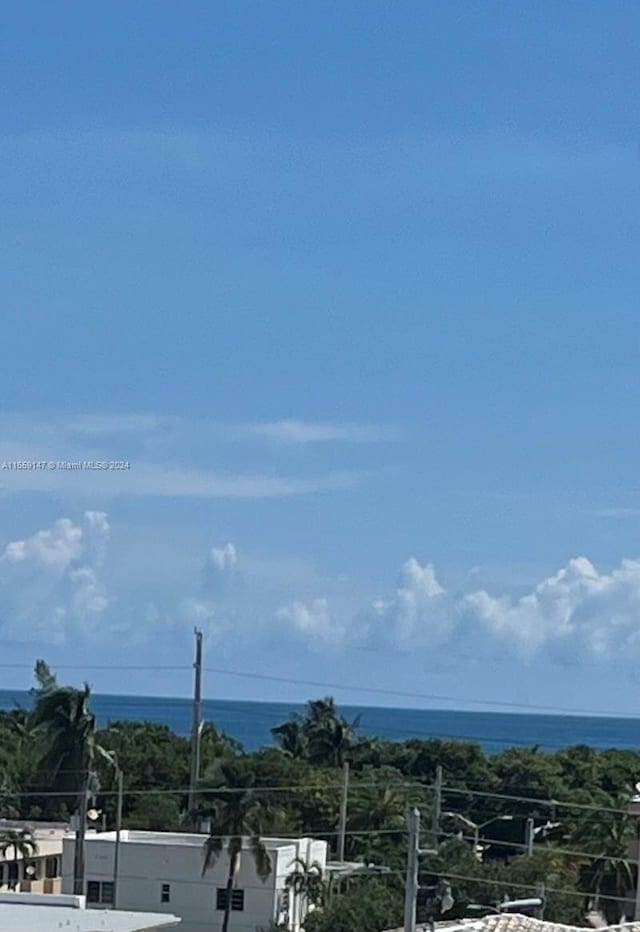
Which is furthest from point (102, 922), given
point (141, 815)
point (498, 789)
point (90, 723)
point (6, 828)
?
point (498, 789)

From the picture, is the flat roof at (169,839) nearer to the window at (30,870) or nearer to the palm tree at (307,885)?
the palm tree at (307,885)

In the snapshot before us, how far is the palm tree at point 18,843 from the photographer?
248 ft

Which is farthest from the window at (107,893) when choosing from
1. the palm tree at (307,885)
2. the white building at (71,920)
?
the white building at (71,920)

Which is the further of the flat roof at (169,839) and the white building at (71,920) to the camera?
the flat roof at (169,839)

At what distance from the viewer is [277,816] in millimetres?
76625

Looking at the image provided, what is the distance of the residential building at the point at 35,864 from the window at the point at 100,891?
280 centimetres

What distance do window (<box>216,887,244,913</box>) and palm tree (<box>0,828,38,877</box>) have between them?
8.89m

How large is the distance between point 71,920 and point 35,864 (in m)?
40.8

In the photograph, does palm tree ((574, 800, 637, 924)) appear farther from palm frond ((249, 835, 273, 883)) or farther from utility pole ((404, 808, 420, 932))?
utility pole ((404, 808, 420, 932))

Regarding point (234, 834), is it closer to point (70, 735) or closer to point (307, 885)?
point (307, 885)

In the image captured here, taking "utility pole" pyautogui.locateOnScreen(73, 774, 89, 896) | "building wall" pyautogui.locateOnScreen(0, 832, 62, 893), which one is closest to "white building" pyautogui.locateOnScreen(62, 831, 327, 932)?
"utility pole" pyautogui.locateOnScreen(73, 774, 89, 896)

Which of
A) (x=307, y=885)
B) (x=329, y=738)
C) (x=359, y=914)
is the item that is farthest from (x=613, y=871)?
(x=329, y=738)

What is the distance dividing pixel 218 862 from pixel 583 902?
13244 mm

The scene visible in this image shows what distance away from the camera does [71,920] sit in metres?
39.3
